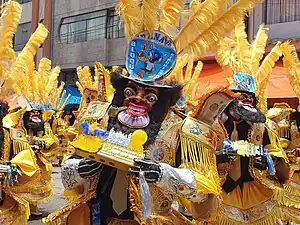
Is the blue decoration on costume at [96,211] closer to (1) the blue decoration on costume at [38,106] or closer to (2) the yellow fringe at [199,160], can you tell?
(2) the yellow fringe at [199,160]

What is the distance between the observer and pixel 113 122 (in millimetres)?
2684

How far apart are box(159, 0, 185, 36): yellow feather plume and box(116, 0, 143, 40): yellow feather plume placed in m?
0.13

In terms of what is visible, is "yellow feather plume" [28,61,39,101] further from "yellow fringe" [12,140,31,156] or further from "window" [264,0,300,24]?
"window" [264,0,300,24]

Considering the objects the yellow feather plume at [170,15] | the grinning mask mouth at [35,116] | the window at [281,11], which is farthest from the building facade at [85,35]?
the yellow feather plume at [170,15]

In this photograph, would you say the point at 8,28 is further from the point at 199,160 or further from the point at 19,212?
the point at 199,160

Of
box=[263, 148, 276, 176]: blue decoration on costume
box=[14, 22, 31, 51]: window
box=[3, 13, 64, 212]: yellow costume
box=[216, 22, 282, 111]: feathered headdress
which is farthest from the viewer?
box=[14, 22, 31, 51]: window

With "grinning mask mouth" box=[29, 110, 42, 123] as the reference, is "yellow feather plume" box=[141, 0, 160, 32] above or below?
above

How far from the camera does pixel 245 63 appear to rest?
5.02 m

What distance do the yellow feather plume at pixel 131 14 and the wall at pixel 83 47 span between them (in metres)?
13.9

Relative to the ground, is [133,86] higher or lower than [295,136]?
higher

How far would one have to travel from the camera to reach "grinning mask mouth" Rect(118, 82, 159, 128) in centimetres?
264

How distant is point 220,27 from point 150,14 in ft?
1.30

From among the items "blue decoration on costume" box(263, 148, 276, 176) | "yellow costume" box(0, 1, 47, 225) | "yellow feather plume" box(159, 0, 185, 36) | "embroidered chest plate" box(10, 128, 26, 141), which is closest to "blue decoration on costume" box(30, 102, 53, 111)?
"yellow costume" box(0, 1, 47, 225)

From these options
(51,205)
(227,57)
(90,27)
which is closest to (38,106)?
(51,205)
